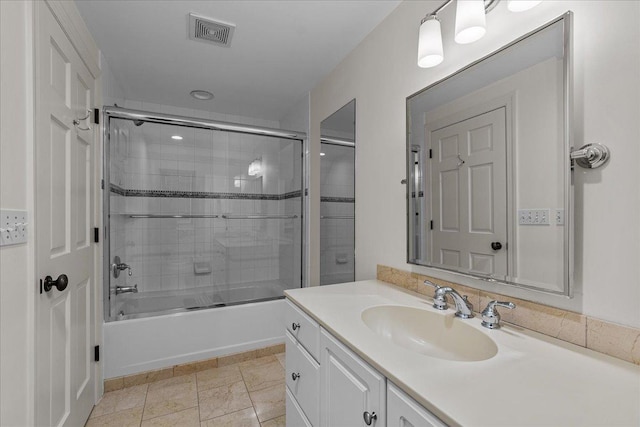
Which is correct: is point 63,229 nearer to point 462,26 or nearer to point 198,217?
point 198,217

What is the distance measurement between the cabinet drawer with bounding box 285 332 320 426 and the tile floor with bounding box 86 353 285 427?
52 centimetres

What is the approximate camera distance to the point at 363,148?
190cm

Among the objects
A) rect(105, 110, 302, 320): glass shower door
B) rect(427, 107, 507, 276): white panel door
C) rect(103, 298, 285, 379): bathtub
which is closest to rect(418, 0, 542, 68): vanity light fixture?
rect(427, 107, 507, 276): white panel door

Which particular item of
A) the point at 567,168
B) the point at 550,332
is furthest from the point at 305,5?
the point at 550,332

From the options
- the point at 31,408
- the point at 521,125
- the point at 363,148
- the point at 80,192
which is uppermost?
the point at 363,148

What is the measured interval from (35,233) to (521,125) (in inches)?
70.8

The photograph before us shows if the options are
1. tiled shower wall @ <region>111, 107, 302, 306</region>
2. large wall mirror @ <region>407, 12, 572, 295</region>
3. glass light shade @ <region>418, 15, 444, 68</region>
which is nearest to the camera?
large wall mirror @ <region>407, 12, 572, 295</region>

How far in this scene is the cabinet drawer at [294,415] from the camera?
4.00 ft

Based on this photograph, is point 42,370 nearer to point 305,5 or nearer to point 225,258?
point 225,258

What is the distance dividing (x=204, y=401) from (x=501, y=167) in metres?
2.07

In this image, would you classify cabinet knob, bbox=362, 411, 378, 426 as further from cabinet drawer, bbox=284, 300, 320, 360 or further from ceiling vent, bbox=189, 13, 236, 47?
ceiling vent, bbox=189, 13, 236, 47

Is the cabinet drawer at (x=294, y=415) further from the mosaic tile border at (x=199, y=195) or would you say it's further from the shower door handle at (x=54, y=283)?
the mosaic tile border at (x=199, y=195)

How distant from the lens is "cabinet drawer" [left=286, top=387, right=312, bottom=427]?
4.00 ft

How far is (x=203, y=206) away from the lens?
8.78ft
